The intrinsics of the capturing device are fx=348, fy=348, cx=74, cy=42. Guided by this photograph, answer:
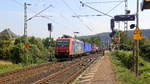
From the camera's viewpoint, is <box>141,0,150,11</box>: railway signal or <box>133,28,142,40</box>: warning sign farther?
<box>133,28,142,40</box>: warning sign

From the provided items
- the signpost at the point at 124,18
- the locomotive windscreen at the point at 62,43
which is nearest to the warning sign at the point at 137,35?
the signpost at the point at 124,18

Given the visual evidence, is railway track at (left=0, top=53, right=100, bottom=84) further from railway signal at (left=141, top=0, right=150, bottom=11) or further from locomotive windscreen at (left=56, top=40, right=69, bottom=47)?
locomotive windscreen at (left=56, top=40, right=69, bottom=47)

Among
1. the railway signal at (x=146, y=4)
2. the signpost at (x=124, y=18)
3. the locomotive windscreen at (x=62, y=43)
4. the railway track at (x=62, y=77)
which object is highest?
the signpost at (x=124, y=18)

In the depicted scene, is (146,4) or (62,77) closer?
(146,4)

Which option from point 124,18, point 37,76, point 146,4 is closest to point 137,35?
point 37,76

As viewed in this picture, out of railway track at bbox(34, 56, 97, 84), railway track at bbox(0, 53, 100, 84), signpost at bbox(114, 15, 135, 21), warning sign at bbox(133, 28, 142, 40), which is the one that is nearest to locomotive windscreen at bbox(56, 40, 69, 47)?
signpost at bbox(114, 15, 135, 21)

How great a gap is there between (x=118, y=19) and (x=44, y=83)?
1829 centimetres

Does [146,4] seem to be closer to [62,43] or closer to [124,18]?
[124,18]

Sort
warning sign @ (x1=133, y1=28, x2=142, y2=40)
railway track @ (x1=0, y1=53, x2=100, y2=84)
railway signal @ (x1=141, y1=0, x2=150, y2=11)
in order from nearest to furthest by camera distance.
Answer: railway signal @ (x1=141, y1=0, x2=150, y2=11) → railway track @ (x1=0, y1=53, x2=100, y2=84) → warning sign @ (x1=133, y1=28, x2=142, y2=40)

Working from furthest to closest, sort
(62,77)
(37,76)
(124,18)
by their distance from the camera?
(124,18) → (37,76) → (62,77)

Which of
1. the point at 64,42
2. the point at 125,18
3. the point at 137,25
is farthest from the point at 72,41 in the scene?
the point at 137,25

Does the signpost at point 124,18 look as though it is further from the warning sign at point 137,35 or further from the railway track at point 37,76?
the warning sign at point 137,35

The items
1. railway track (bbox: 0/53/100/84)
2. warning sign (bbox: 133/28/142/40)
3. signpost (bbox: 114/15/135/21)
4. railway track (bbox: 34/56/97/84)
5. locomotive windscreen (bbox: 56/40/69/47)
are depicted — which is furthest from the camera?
locomotive windscreen (bbox: 56/40/69/47)

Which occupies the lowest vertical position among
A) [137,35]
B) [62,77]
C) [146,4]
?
[62,77]
